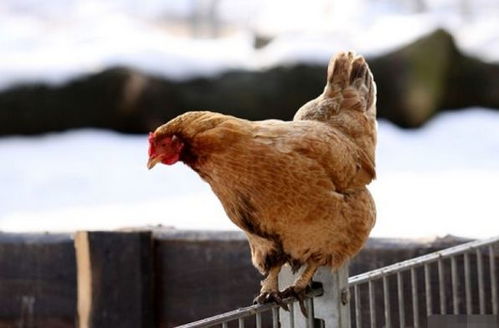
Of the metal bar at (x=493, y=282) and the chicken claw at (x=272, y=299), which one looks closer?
the chicken claw at (x=272, y=299)

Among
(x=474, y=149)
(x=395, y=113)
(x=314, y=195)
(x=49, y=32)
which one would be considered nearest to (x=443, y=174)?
(x=474, y=149)

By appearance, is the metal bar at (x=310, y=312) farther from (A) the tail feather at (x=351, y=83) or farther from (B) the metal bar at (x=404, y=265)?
(A) the tail feather at (x=351, y=83)

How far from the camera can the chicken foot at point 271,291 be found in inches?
67.9

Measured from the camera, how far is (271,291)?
1790 mm

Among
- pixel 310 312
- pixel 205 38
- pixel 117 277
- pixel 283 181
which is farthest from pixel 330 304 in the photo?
pixel 205 38

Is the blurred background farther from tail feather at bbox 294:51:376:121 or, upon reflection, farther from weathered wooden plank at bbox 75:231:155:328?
tail feather at bbox 294:51:376:121

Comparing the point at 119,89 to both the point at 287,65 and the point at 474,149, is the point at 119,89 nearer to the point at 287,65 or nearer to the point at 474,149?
the point at 287,65

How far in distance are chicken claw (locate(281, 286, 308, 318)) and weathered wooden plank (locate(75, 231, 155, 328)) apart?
1.13 meters

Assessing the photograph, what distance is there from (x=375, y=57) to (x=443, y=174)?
40.5 inches

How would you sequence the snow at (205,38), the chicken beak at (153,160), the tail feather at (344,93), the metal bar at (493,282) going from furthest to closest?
1. the snow at (205,38)
2. the metal bar at (493,282)
3. the tail feather at (344,93)
4. the chicken beak at (153,160)

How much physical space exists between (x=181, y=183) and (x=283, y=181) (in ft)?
9.53

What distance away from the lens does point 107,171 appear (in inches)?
187

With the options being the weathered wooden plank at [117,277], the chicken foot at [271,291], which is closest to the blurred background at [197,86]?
the weathered wooden plank at [117,277]

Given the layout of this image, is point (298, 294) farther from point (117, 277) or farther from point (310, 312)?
point (117, 277)
